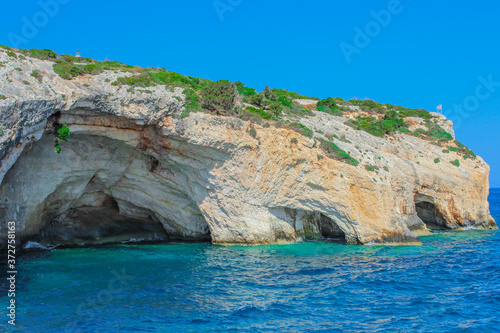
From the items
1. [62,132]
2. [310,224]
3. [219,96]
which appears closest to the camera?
[62,132]

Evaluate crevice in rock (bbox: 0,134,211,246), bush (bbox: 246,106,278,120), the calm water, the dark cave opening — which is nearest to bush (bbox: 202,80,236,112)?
bush (bbox: 246,106,278,120)

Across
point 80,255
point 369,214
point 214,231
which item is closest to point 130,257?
point 80,255

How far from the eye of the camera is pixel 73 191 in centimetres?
2405

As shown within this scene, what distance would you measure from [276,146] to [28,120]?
554 inches

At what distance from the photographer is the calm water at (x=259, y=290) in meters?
12.1

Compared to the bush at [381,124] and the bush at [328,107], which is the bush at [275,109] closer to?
the bush at [381,124]

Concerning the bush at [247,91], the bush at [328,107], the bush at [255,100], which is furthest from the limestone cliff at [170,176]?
the bush at [328,107]

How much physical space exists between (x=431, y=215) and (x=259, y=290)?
85.9ft

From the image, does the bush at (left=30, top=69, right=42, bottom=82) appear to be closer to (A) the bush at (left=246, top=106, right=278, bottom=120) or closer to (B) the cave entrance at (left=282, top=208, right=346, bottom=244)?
(A) the bush at (left=246, top=106, right=278, bottom=120)

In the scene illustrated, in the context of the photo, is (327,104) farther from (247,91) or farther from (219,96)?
(219,96)

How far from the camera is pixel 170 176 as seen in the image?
2495 centimetres

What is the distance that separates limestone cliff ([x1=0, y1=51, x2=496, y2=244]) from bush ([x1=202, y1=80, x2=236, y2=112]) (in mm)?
1277

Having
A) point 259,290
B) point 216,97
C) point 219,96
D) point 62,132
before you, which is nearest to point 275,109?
point 219,96

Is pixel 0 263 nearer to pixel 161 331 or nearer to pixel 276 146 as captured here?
pixel 161 331
